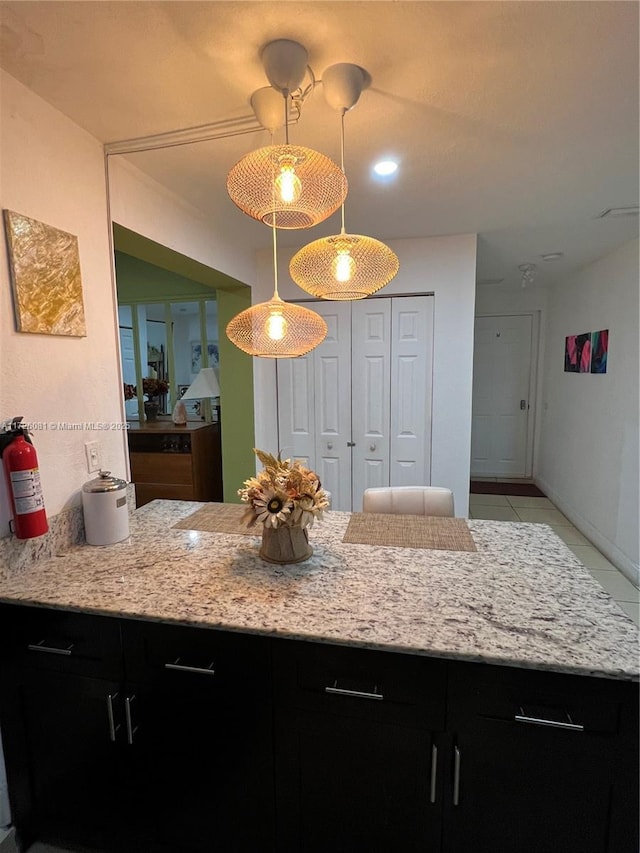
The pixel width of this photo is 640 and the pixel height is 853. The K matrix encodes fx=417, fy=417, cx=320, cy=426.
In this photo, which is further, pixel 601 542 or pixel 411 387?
pixel 601 542

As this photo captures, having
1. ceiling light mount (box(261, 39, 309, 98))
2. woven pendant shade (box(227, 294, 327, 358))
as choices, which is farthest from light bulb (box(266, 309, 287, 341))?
ceiling light mount (box(261, 39, 309, 98))

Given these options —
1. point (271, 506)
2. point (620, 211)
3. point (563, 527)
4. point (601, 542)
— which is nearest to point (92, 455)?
point (271, 506)

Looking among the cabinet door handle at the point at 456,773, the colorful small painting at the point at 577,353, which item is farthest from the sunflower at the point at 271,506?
the colorful small painting at the point at 577,353

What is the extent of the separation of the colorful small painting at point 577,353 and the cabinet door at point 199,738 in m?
3.92

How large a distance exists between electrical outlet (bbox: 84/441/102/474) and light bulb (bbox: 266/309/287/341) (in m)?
0.87

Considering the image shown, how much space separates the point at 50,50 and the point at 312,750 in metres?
2.07

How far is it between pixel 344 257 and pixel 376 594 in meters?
1.04

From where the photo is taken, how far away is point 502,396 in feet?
18.1

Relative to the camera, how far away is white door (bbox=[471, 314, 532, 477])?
5359 mm

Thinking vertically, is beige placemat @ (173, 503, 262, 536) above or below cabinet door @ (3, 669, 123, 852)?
above

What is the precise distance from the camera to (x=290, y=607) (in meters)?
1.13

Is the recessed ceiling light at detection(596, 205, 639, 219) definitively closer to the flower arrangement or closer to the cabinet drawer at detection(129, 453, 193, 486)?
the flower arrangement

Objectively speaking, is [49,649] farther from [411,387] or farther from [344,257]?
[411,387]

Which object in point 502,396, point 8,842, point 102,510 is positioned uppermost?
point 502,396
